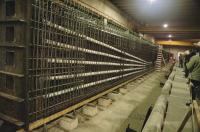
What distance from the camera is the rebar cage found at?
2.26 m

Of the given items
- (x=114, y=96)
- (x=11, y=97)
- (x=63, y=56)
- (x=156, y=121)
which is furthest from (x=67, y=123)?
(x=114, y=96)

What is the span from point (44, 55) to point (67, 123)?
122 centimetres

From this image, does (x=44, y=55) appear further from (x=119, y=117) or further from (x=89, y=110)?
(x=119, y=117)

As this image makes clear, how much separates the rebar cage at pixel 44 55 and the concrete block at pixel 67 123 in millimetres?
218

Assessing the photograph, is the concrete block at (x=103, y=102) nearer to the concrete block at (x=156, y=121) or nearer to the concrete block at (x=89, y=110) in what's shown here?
the concrete block at (x=89, y=110)

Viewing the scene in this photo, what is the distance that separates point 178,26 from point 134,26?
10.8 feet

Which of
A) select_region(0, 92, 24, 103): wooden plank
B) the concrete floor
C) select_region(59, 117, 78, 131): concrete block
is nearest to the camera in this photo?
select_region(0, 92, 24, 103): wooden plank

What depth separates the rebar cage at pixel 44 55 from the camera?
2257 millimetres

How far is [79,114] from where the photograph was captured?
11.7 ft

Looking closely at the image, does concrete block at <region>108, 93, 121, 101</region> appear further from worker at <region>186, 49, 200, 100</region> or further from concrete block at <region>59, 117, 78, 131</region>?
worker at <region>186, 49, 200, 100</region>

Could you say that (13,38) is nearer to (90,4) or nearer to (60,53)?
(60,53)

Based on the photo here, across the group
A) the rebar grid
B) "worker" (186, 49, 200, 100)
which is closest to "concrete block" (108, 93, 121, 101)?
the rebar grid

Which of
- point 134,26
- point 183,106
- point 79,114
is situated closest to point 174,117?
point 183,106

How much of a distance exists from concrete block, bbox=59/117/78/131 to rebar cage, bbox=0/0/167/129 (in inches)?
8.6
